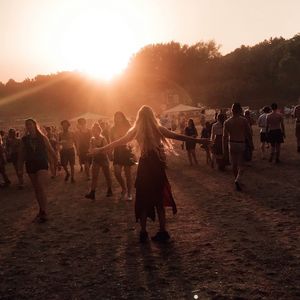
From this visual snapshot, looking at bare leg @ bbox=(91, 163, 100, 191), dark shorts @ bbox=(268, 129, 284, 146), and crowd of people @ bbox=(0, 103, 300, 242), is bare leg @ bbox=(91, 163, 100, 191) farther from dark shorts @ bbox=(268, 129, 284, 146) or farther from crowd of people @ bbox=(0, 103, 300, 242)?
dark shorts @ bbox=(268, 129, 284, 146)

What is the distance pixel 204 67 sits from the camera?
79438 mm

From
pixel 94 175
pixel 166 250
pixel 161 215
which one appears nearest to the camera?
pixel 166 250

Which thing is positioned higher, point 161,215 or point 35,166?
point 35,166

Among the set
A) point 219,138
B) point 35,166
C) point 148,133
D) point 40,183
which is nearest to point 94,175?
point 40,183

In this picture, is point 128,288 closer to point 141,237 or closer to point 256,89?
point 141,237

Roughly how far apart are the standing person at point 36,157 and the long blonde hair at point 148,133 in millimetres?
2716

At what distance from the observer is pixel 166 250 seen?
6.17 metres

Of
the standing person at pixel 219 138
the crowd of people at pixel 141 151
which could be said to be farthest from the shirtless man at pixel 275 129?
the standing person at pixel 219 138

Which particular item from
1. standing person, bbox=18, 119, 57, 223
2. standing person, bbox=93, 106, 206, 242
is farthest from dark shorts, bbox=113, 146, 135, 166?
standing person, bbox=93, 106, 206, 242

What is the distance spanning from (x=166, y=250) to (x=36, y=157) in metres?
3.52

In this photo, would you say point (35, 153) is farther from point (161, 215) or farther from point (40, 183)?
point (161, 215)

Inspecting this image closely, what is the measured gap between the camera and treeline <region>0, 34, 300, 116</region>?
67375mm

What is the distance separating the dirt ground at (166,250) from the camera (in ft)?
15.9

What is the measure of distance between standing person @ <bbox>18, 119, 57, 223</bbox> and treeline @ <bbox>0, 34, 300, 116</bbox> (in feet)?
196
